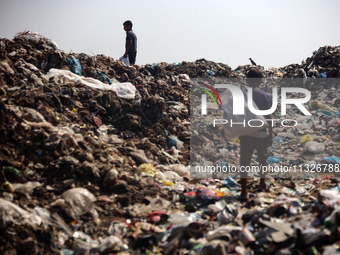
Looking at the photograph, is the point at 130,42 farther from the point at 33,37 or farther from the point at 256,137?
the point at 256,137

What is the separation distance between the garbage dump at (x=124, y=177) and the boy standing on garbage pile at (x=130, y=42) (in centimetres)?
83

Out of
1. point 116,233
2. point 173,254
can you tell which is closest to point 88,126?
point 116,233

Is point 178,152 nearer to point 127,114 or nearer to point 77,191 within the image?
point 127,114

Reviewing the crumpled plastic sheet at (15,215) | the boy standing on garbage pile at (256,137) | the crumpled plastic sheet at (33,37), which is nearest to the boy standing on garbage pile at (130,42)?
the crumpled plastic sheet at (33,37)

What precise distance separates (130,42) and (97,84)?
7.62 feet

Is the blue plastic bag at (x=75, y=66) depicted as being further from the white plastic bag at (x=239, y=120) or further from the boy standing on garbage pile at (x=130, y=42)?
the white plastic bag at (x=239, y=120)

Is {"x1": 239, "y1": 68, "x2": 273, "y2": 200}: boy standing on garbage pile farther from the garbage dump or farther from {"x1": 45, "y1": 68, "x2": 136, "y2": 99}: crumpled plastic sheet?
{"x1": 45, "y1": 68, "x2": 136, "y2": 99}: crumpled plastic sheet

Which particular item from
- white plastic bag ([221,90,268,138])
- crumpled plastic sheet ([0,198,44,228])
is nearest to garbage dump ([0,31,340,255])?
crumpled plastic sheet ([0,198,44,228])

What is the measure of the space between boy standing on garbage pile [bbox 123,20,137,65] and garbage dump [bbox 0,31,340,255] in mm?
835

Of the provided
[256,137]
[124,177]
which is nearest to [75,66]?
[124,177]

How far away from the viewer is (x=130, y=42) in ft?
28.5

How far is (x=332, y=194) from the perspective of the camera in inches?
145

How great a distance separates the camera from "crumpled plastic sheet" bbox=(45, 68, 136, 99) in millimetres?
6490

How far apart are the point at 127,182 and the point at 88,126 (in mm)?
1662
